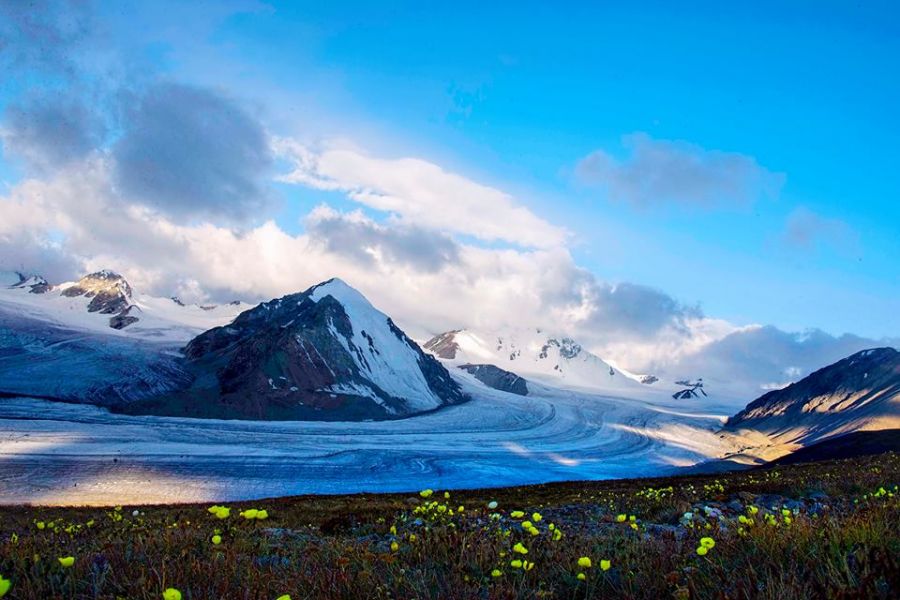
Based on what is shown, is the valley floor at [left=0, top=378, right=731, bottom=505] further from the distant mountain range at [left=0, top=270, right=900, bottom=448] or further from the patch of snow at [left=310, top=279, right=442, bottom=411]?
the patch of snow at [left=310, top=279, right=442, bottom=411]

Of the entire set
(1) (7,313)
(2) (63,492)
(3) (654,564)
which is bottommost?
(2) (63,492)

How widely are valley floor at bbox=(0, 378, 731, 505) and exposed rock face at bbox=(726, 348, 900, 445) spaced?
60.7 feet

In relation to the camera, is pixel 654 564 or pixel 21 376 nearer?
pixel 654 564

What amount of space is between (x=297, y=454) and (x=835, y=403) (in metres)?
109

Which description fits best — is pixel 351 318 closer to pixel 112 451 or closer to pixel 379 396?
pixel 379 396

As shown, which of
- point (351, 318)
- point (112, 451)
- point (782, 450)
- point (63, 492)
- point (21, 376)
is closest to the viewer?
→ point (63, 492)

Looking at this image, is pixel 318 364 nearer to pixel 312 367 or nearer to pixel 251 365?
pixel 312 367

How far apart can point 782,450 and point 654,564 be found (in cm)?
10015

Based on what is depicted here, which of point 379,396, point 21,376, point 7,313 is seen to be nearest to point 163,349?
point 21,376

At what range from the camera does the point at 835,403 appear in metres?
118

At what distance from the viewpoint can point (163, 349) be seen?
130 metres

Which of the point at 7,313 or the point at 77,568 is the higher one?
the point at 7,313

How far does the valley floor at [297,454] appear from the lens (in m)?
46.6

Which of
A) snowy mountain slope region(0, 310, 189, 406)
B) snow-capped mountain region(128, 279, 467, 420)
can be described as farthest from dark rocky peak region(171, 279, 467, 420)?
snowy mountain slope region(0, 310, 189, 406)
